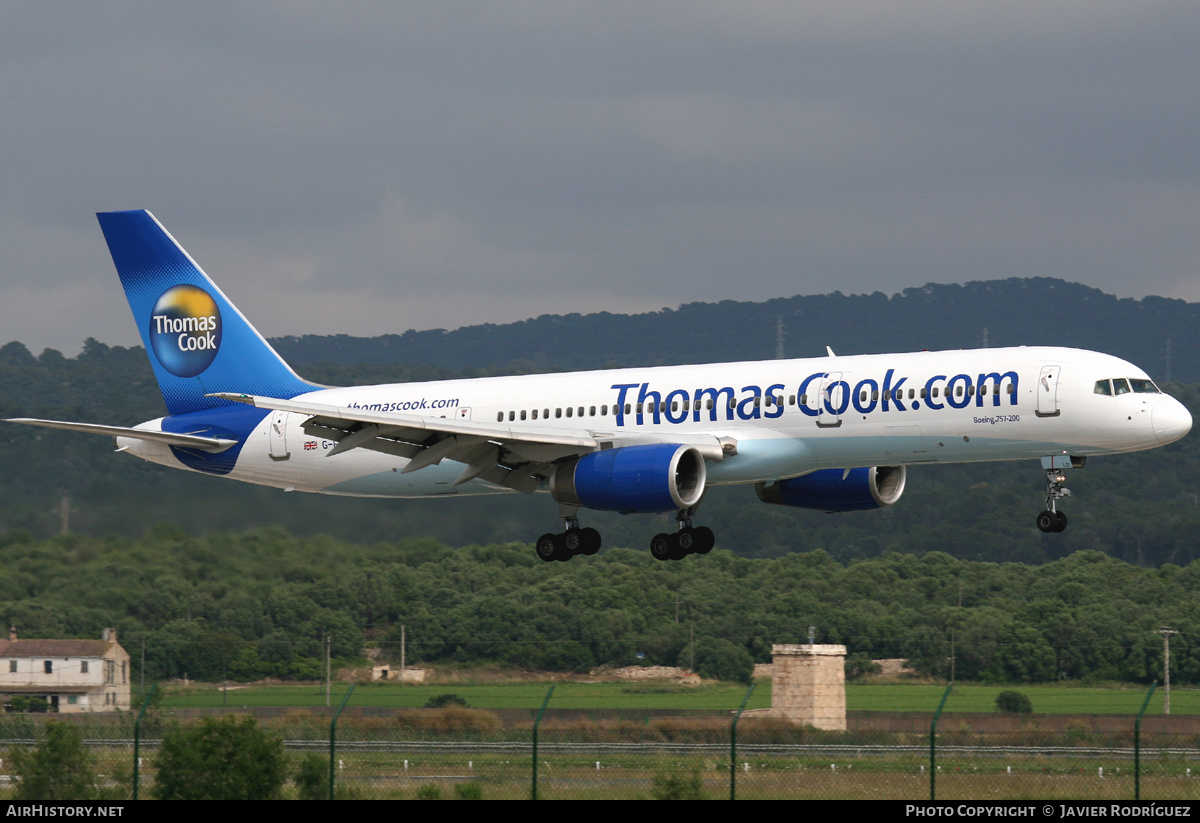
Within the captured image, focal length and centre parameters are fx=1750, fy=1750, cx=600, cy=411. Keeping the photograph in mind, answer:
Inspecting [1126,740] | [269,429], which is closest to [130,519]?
[269,429]

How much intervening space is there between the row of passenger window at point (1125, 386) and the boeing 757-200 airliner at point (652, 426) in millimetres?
33

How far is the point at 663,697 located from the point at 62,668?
82.1 feet

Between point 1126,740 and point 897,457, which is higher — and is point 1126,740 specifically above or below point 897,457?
below

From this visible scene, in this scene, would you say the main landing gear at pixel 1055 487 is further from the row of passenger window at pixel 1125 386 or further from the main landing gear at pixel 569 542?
the main landing gear at pixel 569 542

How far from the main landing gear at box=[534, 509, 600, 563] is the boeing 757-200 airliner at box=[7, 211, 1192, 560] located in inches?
1.9

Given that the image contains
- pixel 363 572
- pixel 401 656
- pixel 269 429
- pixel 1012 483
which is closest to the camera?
pixel 269 429

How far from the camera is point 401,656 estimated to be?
68875 millimetres

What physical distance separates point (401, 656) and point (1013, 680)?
28.4m

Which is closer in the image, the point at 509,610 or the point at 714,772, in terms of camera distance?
the point at 714,772

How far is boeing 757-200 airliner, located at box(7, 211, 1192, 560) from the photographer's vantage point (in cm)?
4116

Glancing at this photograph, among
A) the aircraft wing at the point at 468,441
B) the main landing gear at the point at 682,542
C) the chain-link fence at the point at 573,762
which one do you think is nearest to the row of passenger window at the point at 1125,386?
the chain-link fence at the point at 573,762

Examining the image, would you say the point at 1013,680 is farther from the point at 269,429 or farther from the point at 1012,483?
the point at 1012,483

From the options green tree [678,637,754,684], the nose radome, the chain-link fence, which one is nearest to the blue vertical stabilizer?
the chain-link fence

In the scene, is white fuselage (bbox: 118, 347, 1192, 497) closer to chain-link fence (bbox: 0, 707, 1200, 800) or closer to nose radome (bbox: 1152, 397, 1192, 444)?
nose radome (bbox: 1152, 397, 1192, 444)
